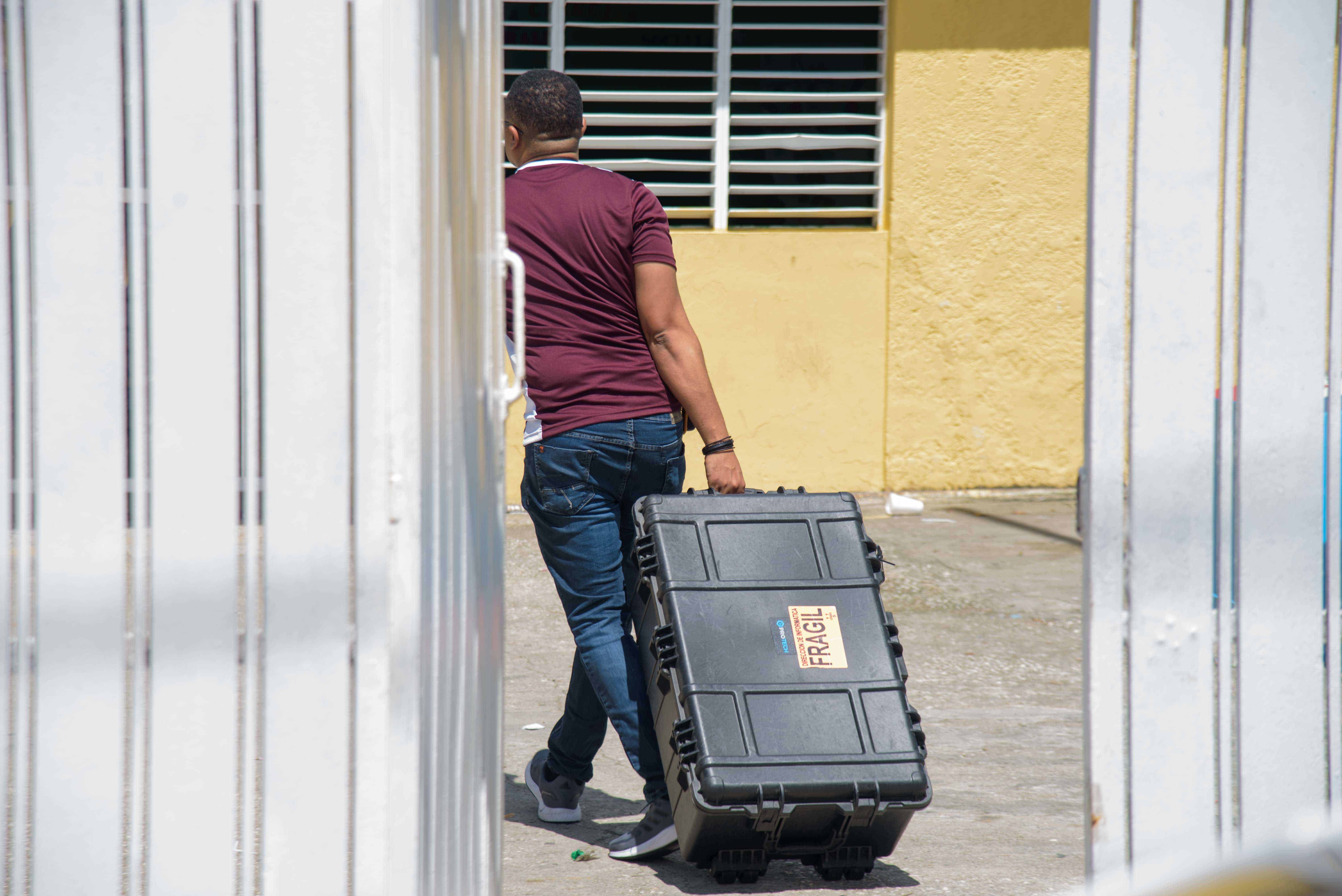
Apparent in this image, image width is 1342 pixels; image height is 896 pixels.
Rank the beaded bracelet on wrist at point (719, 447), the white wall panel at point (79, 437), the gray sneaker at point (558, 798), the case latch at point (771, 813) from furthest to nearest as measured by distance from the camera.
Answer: the gray sneaker at point (558, 798), the beaded bracelet on wrist at point (719, 447), the case latch at point (771, 813), the white wall panel at point (79, 437)

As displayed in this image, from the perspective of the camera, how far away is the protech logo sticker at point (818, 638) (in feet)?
9.46

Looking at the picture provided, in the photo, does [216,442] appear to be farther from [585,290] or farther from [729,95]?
[729,95]

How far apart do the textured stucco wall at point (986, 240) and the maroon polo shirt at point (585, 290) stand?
4.63 meters

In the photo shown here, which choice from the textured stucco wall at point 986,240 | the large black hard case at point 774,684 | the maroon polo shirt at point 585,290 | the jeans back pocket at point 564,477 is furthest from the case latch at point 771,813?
the textured stucco wall at point 986,240

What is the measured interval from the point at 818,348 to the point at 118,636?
20.1 ft

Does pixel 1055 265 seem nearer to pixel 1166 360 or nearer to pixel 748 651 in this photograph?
pixel 748 651

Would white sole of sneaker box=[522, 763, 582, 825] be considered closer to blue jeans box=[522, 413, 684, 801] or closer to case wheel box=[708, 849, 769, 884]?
blue jeans box=[522, 413, 684, 801]

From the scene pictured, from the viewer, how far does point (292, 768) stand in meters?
1.62

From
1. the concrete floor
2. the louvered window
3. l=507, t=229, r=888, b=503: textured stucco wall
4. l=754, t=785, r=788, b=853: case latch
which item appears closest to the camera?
l=754, t=785, r=788, b=853: case latch

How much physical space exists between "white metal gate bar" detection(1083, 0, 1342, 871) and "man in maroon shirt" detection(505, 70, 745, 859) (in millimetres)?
1352

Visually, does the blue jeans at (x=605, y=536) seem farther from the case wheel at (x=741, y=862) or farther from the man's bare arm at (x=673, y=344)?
the case wheel at (x=741, y=862)

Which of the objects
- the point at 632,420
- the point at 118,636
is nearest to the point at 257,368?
the point at 118,636

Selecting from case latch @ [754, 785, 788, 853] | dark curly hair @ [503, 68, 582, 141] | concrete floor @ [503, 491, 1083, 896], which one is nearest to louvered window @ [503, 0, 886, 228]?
concrete floor @ [503, 491, 1083, 896]

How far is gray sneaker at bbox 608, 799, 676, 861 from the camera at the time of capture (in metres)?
3.04
